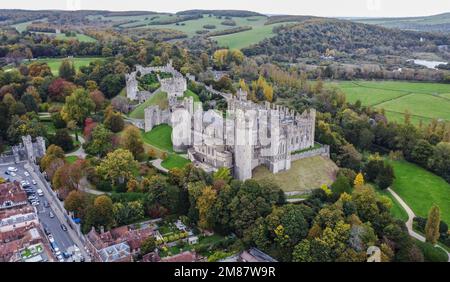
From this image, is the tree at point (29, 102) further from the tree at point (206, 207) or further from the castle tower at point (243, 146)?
the tree at point (206, 207)

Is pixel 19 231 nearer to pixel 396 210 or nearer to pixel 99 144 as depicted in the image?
pixel 99 144

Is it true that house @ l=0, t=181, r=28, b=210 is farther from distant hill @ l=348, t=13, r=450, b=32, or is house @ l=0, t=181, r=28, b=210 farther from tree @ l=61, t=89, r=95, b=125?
distant hill @ l=348, t=13, r=450, b=32

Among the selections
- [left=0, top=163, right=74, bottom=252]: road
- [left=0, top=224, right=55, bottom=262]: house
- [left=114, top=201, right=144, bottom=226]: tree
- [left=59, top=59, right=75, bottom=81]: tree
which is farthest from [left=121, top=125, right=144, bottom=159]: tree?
[left=59, top=59, right=75, bottom=81]: tree

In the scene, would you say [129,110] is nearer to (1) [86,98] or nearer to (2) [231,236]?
(1) [86,98]

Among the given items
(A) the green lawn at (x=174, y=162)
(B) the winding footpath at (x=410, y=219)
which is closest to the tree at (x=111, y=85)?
(A) the green lawn at (x=174, y=162)

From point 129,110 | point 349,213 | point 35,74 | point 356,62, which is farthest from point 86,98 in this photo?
point 356,62
